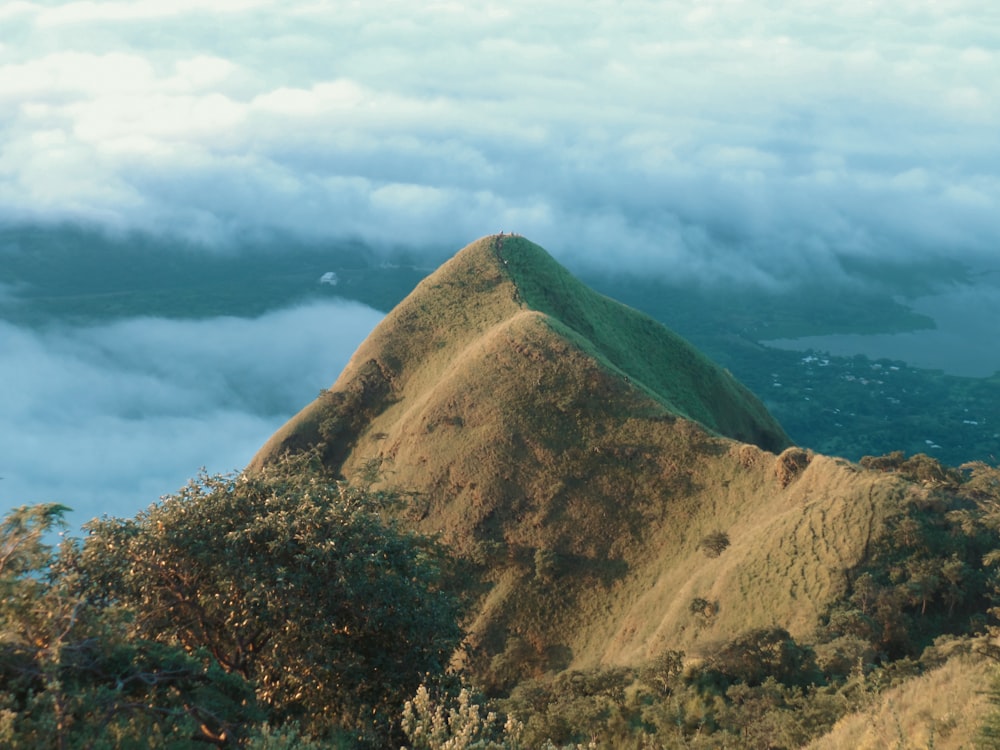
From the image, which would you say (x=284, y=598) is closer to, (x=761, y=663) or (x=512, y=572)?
(x=761, y=663)

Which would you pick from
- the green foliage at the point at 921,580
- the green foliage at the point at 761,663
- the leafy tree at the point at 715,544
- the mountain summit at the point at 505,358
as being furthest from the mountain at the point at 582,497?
the green foliage at the point at 761,663

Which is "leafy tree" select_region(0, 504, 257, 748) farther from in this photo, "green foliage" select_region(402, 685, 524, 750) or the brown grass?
the brown grass

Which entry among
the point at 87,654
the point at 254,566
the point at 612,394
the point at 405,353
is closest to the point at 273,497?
the point at 254,566

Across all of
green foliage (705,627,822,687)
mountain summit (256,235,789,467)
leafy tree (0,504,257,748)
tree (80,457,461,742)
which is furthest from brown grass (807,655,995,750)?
mountain summit (256,235,789,467)

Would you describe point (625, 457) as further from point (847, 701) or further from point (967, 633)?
point (847, 701)

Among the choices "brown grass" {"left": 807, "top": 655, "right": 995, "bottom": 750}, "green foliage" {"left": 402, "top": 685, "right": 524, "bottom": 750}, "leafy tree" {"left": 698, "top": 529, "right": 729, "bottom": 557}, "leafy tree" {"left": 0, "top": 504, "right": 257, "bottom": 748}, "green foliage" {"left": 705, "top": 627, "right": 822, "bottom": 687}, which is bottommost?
"green foliage" {"left": 705, "top": 627, "right": 822, "bottom": 687}

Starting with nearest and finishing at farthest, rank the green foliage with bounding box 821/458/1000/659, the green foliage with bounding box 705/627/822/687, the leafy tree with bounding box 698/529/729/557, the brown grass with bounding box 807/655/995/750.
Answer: the brown grass with bounding box 807/655/995/750 → the green foliage with bounding box 705/627/822/687 → the green foliage with bounding box 821/458/1000/659 → the leafy tree with bounding box 698/529/729/557

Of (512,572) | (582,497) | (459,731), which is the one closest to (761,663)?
(512,572)
